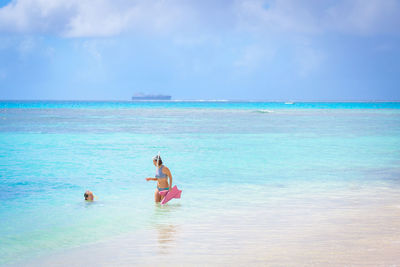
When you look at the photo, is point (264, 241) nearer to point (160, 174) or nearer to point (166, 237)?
point (166, 237)

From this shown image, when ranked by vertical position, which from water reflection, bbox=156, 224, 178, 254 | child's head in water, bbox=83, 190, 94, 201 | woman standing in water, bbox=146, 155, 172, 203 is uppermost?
woman standing in water, bbox=146, 155, 172, 203

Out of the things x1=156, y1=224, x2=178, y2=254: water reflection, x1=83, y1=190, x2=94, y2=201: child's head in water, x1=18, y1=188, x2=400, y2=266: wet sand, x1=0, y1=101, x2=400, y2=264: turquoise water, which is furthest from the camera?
x1=83, y1=190, x2=94, y2=201: child's head in water

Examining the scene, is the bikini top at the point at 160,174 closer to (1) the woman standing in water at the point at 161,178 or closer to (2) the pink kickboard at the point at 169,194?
(1) the woman standing in water at the point at 161,178

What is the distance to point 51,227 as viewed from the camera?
7.80 metres

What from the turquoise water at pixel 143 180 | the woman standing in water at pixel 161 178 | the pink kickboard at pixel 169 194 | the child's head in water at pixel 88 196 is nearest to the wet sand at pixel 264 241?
the turquoise water at pixel 143 180

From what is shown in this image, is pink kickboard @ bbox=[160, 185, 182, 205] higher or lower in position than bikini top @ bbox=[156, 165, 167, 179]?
lower

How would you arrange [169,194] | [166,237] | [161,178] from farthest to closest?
[161,178]
[169,194]
[166,237]

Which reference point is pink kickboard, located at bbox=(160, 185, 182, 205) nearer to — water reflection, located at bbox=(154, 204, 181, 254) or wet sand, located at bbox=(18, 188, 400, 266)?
water reflection, located at bbox=(154, 204, 181, 254)

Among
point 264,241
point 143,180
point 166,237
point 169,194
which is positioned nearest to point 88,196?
point 169,194

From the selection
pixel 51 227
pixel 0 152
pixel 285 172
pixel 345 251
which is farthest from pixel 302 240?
pixel 0 152

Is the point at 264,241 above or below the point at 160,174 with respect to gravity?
below

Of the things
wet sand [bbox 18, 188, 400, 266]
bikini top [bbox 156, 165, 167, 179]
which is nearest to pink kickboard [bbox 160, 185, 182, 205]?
bikini top [bbox 156, 165, 167, 179]

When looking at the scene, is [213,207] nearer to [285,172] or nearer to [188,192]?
[188,192]

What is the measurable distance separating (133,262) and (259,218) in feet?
9.67
